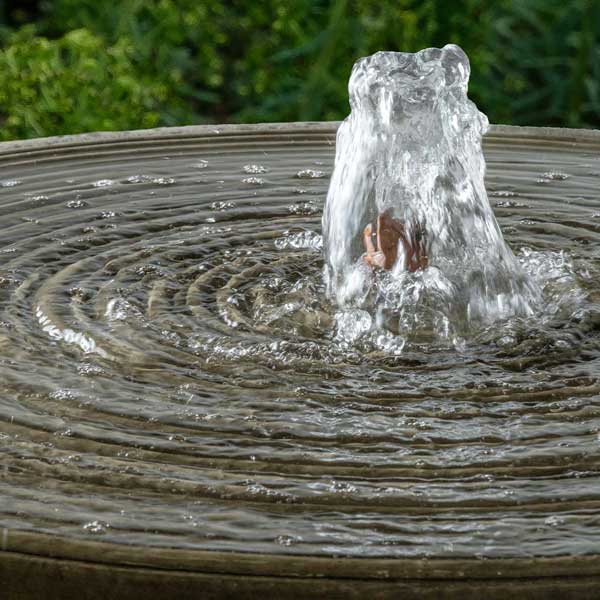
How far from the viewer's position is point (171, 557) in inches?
43.3

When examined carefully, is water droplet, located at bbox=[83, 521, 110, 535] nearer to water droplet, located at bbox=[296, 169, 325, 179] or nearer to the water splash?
the water splash

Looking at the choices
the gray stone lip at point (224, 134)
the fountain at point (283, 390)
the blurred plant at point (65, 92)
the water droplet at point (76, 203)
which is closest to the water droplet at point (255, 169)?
the fountain at point (283, 390)

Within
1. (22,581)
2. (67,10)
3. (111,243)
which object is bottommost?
(22,581)

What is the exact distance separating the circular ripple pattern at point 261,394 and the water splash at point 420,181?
0.07m

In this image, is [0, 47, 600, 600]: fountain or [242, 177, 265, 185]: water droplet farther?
[242, 177, 265, 185]: water droplet

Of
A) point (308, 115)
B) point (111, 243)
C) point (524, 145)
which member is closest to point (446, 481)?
point (111, 243)

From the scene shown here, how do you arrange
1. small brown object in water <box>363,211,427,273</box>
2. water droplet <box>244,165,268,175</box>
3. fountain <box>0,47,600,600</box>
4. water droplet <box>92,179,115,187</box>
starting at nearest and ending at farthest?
fountain <box>0,47,600,600</box> → small brown object in water <box>363,211,427,273</box> → water droplet <box>92,179,115,187</box> → water droplet <box>244,165,268,175</box>

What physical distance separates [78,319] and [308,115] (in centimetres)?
306

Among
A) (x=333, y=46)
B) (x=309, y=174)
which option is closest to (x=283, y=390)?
(x=309, y=174)

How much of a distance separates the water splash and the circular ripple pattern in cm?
7

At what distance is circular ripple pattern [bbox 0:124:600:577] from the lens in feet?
3.80

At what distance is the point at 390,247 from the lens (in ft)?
5.94

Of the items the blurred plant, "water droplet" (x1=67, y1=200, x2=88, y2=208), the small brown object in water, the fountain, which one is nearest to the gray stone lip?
the fountain

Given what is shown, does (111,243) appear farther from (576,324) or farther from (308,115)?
(308,115)
